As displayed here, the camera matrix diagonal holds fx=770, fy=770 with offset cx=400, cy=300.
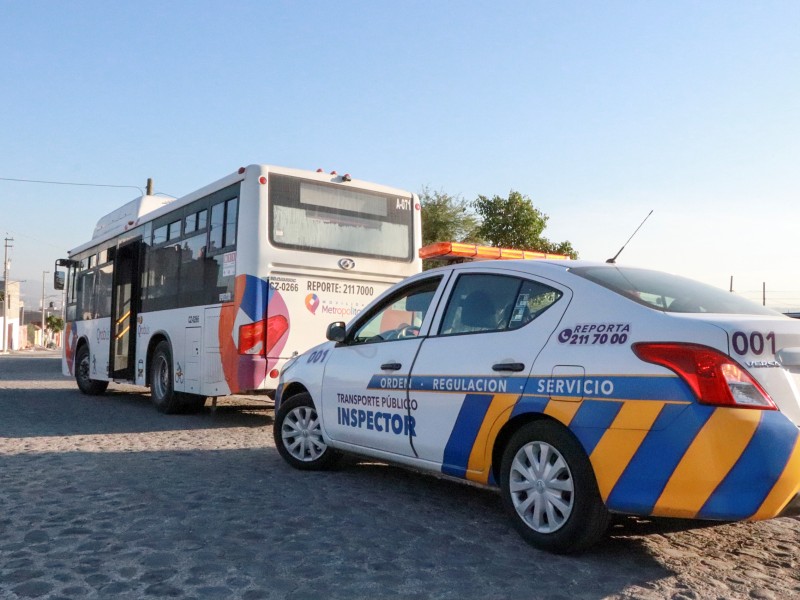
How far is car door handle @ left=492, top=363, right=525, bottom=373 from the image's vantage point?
449cm

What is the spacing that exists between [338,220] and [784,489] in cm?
735

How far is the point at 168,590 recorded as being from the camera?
360cm

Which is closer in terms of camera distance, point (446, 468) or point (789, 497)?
point (789, 497)

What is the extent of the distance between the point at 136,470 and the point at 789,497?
16.7ft

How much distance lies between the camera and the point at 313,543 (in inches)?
173

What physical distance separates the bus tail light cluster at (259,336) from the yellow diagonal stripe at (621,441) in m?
6.00

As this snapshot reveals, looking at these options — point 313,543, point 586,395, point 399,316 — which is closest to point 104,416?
point 399,316

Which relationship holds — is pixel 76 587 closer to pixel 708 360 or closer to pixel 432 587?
pixel 432 587

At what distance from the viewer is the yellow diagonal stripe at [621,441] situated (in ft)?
12.5

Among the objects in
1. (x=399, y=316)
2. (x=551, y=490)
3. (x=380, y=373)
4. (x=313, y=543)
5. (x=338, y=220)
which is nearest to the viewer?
(x=551, y=490)

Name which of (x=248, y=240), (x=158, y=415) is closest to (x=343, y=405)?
(x=248, y=240)

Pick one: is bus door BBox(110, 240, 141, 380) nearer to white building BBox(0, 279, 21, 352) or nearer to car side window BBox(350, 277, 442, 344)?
car side window BBox(350, 277, 442, 344)

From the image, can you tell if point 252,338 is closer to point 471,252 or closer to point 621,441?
point 471,252

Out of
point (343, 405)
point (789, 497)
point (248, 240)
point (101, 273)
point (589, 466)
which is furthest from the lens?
point (101, 273)
